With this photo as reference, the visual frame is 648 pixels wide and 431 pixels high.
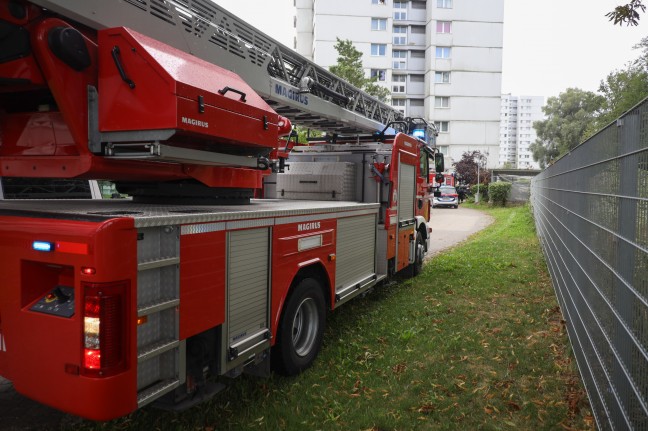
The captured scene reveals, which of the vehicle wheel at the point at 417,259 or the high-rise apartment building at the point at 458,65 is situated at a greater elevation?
the high-rise apartment building at the point at 458,65

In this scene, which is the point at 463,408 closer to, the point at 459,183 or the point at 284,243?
the point at 284,243

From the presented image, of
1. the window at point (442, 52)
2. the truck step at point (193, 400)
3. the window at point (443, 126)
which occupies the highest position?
the window at point (442, 52)

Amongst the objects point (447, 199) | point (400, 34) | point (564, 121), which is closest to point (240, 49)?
point (447, 199)

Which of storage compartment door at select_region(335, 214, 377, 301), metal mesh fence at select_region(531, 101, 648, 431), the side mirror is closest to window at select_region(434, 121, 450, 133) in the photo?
the side mirror

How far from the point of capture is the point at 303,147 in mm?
8188

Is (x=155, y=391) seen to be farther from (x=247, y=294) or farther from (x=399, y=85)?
(x=399, y=85)

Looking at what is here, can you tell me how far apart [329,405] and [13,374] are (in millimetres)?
2306

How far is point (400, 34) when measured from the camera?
5816 centimetres

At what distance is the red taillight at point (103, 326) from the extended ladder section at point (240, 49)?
6.13ft

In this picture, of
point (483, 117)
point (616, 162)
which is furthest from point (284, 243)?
point (483, 117)

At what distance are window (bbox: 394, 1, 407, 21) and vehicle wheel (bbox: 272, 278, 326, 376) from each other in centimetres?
5862

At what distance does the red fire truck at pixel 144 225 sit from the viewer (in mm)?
2676

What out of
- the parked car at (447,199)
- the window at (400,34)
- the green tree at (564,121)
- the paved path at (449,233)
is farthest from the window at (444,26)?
the paved path at (449,233)

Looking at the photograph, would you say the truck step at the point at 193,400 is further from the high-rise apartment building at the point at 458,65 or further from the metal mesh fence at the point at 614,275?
the high-rise apartment building at the point at 458,65
